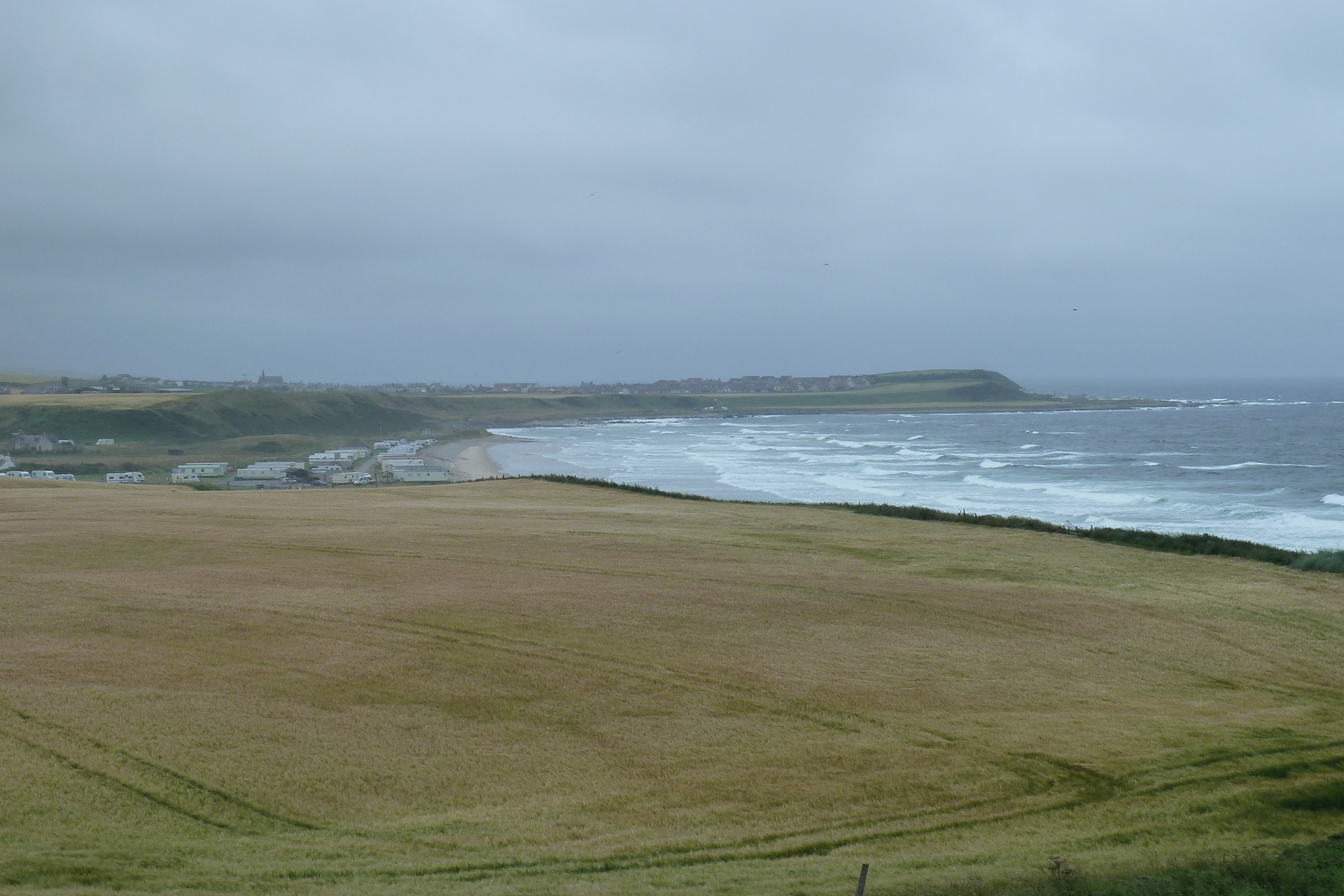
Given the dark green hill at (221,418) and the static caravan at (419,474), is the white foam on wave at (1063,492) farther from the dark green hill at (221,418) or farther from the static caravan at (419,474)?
the dark green hill at (221,418)

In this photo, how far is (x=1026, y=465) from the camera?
73.0 metres

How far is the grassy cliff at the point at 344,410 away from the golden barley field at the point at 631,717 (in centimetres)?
8001

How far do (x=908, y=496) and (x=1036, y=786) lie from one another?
4323 cm

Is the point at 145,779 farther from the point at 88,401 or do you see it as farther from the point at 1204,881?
the point at 88,401

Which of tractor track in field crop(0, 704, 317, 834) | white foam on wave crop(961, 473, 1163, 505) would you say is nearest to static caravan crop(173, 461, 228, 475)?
white foam on wave crop(961, 473, 1163, 505)

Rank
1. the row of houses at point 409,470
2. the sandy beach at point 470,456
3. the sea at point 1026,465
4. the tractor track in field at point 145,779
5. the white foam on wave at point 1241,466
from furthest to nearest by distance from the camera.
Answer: the white foam on wave at point 1241,466, the sandy beach at point 470,456, the row of houses at point 409,470, the sea at point 1026,465, the tractor track in field at point 145,779

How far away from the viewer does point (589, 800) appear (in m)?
→ 9.66

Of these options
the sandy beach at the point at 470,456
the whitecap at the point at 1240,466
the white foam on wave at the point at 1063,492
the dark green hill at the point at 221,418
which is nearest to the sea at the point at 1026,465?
the white foam on wave at the point at 1063,492

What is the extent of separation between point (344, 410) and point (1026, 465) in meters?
82.2

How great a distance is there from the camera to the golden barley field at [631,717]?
851cm

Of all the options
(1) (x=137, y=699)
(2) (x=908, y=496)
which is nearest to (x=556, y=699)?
(1) (x=137, y=699)

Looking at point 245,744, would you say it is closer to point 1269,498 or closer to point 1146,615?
point 1146,615

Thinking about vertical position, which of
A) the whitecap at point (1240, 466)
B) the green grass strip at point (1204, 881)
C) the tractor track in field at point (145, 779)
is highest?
the whitecap at point (1240, 466)

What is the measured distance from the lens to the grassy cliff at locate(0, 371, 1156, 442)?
92875mm
